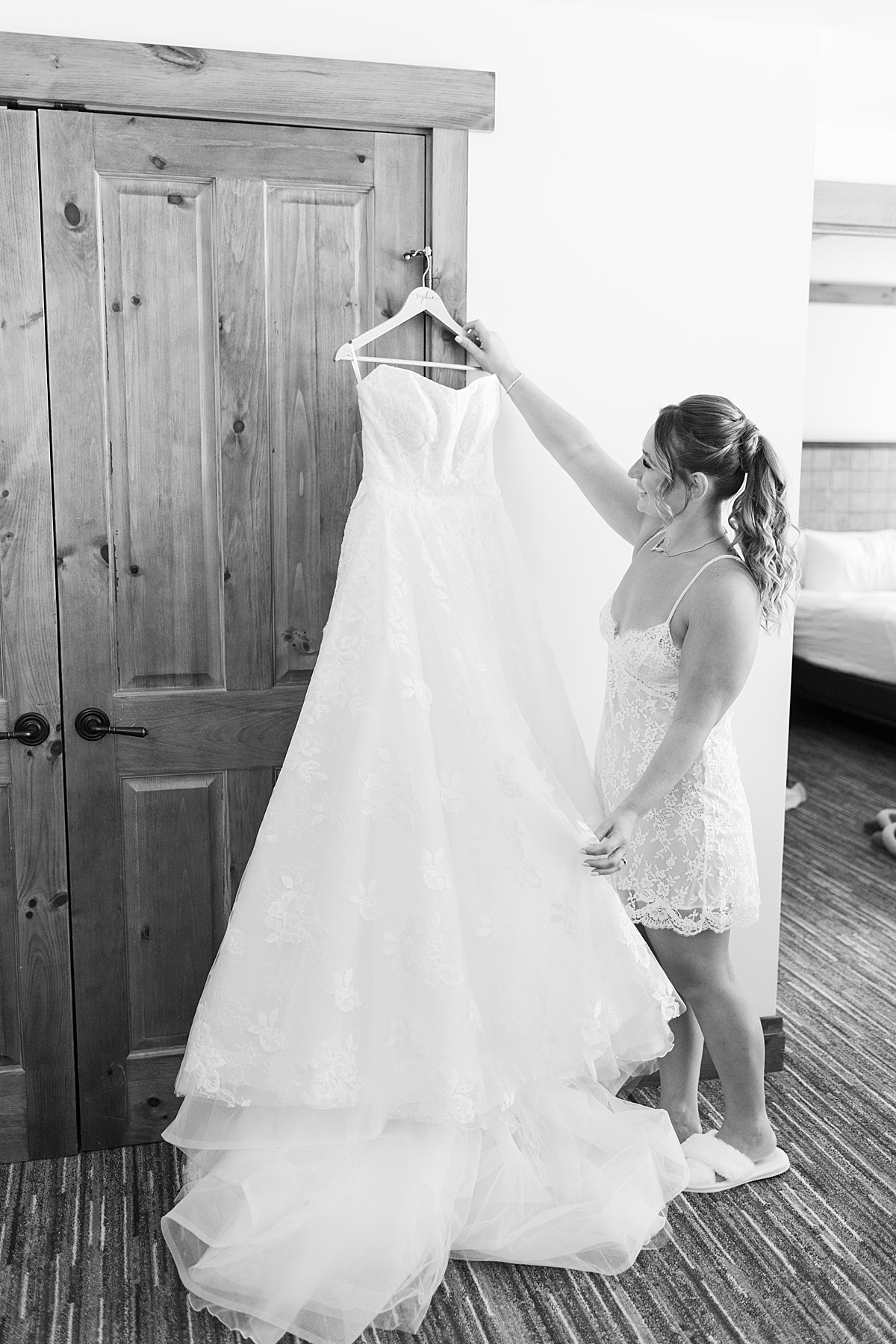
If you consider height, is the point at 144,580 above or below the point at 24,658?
above

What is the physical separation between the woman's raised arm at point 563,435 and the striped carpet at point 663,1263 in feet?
4.68

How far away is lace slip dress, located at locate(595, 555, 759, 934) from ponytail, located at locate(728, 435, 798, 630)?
0.23 ft

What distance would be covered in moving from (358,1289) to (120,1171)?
0.76m

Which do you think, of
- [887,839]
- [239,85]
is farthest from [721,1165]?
[887,839]

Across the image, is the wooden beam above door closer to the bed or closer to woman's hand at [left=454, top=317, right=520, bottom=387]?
woman's hand at [left=454, top=317, right=520, bottom=387]

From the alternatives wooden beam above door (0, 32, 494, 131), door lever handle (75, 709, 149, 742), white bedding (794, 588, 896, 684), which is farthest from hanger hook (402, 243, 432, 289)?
white bedding (794, 588, 896, 684)

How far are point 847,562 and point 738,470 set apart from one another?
554 cm

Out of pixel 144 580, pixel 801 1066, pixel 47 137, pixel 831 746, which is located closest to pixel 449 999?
pixel 144 580

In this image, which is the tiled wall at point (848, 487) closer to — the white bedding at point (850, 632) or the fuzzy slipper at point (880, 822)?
the white bedding at point (850, 632)

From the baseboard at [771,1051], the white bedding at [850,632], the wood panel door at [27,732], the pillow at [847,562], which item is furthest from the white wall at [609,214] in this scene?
the pillow at [847,562]

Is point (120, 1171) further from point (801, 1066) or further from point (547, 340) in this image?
point (547, 340)

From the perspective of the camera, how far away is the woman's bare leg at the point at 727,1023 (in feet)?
7.70

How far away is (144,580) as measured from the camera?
7.89 ft

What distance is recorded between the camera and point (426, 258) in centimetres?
240
